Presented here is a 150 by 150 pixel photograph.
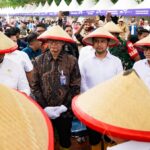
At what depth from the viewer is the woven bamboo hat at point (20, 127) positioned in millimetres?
968

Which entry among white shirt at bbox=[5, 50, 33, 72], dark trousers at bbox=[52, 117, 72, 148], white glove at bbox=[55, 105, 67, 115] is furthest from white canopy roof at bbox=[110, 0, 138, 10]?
white glove at bbox=[55, 105, 67, 115]

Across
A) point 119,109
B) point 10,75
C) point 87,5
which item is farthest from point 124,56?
point 87,5

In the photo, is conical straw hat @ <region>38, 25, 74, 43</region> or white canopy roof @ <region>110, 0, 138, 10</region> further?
white canopy roof @ <region>110, 0, 138, 10</region>

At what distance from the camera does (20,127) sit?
3.38 feet

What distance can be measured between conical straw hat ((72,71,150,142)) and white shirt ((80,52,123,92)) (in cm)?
201

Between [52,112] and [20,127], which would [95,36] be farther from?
[20,127]

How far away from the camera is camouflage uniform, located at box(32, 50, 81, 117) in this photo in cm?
358

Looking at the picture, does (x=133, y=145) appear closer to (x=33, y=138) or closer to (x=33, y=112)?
(x=33, y=112)

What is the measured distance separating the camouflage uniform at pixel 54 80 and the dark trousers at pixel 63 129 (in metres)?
0.07

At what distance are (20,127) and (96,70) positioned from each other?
2.95m

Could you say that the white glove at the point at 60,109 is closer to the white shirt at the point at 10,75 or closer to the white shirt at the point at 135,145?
the white shirt at the point at 10,75

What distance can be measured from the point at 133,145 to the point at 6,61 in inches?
76.9

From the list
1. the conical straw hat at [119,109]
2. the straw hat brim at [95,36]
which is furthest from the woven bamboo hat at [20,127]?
the straw hat brim at [95,36]

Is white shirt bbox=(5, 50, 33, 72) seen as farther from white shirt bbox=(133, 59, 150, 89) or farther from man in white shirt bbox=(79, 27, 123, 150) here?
white shirt bbox=(133, 59, 150, 89)
